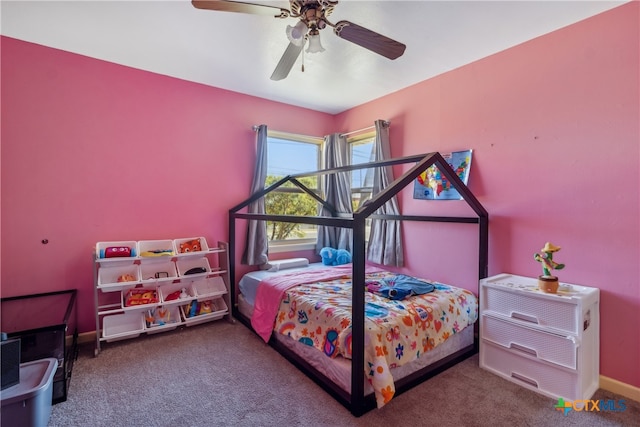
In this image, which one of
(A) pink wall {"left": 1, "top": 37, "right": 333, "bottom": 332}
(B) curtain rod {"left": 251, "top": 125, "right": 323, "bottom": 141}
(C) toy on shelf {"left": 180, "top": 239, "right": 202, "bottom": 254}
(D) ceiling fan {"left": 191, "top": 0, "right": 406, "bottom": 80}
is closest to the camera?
(D) ceiling fan {"left": 191, "top": 0, "right": 406, "bottom": 80}

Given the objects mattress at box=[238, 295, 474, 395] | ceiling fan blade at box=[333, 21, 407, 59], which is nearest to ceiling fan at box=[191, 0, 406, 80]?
ceiling fan blade at box=[333, 21, 407, 59]

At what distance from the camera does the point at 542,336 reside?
189 centimetres

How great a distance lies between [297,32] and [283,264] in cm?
234

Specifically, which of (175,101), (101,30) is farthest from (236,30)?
(175,101)

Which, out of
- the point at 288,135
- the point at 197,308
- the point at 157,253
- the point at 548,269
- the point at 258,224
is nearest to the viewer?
the point at 548,269

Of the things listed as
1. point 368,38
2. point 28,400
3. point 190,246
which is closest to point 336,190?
point 190,246

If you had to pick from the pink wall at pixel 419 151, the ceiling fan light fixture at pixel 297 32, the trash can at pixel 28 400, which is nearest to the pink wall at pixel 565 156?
the pink wall at pixel 419 151

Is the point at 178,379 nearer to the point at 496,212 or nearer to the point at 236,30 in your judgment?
the point at 236,30

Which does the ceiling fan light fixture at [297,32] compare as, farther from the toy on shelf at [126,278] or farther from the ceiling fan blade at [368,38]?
the toy on shelf at [126,278]

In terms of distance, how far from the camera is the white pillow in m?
3.30

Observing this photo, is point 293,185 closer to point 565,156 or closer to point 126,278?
point 126,278

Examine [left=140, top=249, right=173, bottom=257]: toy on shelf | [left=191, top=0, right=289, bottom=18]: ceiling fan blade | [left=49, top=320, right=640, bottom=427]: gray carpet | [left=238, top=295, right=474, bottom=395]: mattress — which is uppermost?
[left=191, top=0, right=289, bottom=18]: ceiling fan blade

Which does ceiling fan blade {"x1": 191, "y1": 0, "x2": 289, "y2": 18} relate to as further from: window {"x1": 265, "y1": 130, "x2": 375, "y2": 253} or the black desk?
the black desk

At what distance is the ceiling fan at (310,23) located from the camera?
1.47 m
